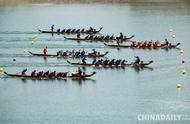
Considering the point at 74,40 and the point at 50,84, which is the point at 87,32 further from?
the point at 50,84

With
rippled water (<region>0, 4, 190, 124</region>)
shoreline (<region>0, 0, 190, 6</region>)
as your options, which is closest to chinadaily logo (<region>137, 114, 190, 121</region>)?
rippled water (<region>0, 4, 190, 124</region>)

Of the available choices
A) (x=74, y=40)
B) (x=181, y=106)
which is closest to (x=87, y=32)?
(x=74, y=40)

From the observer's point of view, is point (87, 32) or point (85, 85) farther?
point (87, 32)

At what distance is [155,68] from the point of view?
39.8 metres

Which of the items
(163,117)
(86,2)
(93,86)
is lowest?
(163,117)

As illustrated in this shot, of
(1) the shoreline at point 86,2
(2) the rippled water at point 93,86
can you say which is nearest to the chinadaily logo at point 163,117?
(2) the rippled water at point 93,86

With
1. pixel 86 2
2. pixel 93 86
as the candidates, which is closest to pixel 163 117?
pixel 93 86

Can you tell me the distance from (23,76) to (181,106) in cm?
980

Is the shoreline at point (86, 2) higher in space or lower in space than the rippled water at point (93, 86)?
higher

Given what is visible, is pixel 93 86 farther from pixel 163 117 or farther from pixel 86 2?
pixel 86 2

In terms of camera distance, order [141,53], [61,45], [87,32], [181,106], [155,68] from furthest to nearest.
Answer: [87,32]
[61,45]
[141,53]
[155,68]
[181,106]

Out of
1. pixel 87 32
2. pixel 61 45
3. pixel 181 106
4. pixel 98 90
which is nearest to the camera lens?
pixel 181 106

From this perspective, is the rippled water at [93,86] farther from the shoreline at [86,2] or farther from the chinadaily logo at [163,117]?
the shoreline at [86,2]

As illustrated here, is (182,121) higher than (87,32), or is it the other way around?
(87,32)
